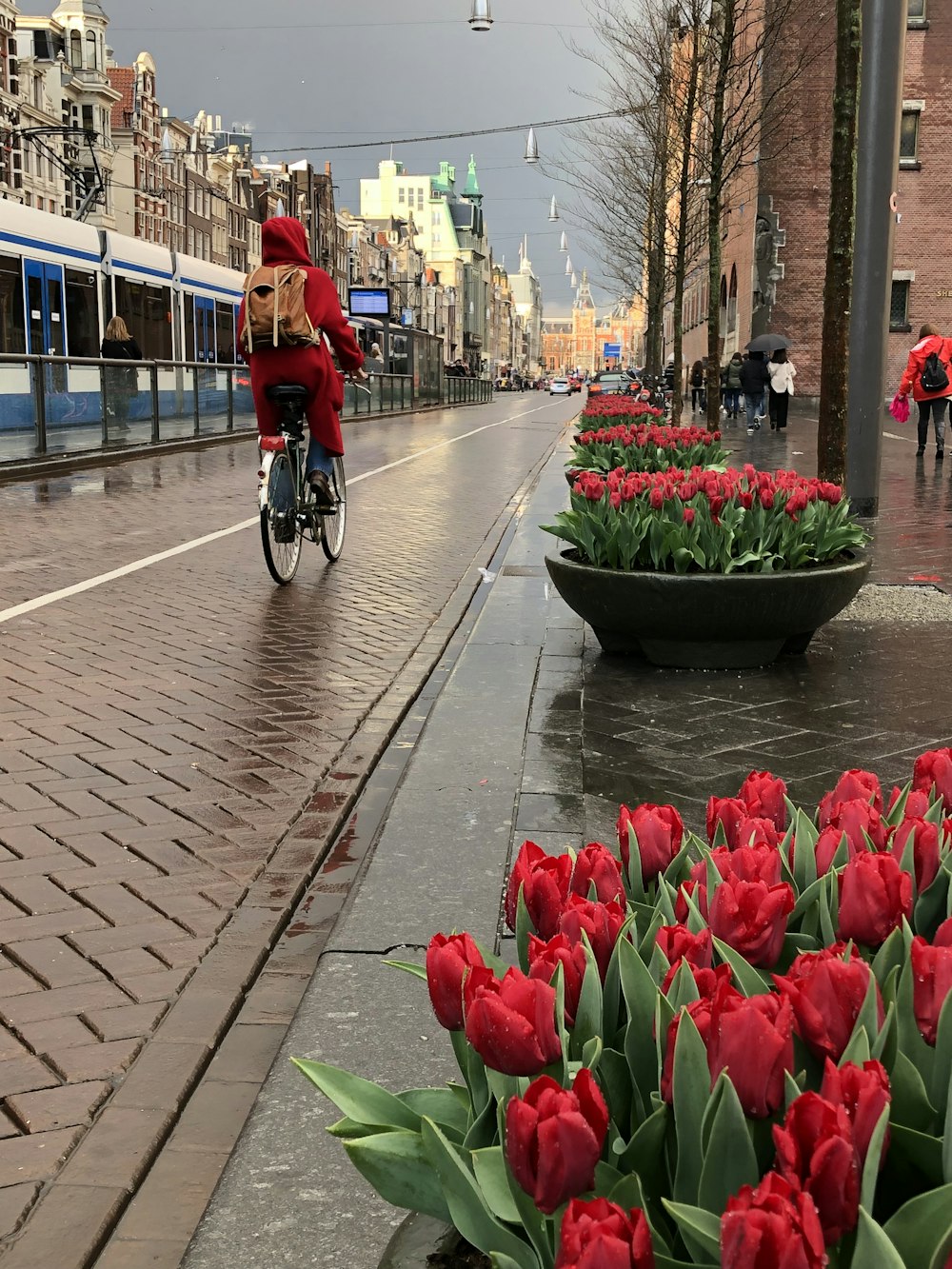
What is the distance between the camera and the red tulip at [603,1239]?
112 cm

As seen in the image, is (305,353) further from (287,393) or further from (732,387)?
(732,387)

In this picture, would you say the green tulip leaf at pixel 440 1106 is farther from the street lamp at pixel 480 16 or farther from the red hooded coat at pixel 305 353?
the street lamp at pixel 480 16

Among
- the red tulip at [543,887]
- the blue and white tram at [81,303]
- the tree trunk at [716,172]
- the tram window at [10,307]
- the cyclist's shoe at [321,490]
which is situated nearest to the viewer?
the red tulip at [543,887]

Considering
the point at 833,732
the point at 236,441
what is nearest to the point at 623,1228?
the point at 833,732

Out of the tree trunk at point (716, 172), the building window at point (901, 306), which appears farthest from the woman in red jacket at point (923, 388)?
the building window at point (901, 306)

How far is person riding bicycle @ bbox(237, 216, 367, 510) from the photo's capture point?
28.0ft

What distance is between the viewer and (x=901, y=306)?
38.5 m

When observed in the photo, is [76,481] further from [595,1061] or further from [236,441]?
[595,1061]

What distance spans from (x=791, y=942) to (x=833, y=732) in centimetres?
340

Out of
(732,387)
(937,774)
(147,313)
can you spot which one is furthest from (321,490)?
(732,387)

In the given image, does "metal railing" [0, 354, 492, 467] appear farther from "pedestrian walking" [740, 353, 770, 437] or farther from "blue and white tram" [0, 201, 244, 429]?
"pedestrian walking" [740, 353, 770, 437]

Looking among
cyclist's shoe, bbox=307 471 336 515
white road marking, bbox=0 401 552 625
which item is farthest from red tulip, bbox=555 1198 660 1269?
cyclist's shoe, bbox=307 471 336 515

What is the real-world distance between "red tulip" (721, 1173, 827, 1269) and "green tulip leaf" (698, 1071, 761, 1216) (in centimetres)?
15

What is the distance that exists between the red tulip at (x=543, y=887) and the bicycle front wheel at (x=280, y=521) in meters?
6.76
